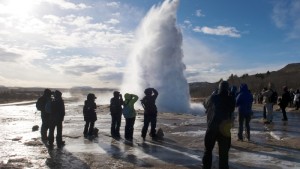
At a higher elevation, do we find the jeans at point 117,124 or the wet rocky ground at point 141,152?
the jeans at point 117,124

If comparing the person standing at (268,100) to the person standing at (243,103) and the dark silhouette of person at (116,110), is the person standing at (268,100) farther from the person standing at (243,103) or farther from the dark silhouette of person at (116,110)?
the dark silhouette of person at (116,110)

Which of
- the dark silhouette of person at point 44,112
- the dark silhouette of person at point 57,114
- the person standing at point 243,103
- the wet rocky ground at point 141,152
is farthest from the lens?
the dark silhouette of person at point 44,112

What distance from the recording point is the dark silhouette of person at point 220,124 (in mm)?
8031

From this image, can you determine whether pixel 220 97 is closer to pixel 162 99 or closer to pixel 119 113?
pixel 119 113

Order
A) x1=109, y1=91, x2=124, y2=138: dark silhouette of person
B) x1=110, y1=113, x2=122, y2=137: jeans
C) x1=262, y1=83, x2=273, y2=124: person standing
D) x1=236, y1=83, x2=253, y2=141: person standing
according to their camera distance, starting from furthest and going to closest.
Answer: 1. x1=262, y1=83, x2=273, y2=124: person standing
2. x1=110, y1=113, x2=122, y2=137: jeans
3. x1=109, y1=91, x2=124, y2=138: dark silhouette of person
4. x1=236, y1=83, x2=253, y2=141: person standing

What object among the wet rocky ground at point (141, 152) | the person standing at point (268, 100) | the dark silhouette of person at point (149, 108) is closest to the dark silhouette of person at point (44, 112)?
the wet rocky ground at point (141, 152)

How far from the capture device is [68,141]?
13680 mm

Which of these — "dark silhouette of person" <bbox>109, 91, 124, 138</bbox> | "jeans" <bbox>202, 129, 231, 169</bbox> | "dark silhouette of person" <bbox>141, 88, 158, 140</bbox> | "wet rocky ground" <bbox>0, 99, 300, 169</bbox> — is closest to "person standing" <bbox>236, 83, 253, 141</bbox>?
"wet rocky ground" <bbox>0, 99, 300, 169</bbox>

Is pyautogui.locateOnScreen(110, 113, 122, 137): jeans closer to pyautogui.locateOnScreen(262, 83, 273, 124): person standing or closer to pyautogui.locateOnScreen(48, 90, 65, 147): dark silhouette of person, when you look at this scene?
pyautogui.locateOnScreen(48, 90, 65, 147): dark silhouette of person

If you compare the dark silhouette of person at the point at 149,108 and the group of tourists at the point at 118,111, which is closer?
the group of tourists at the point at 118,111

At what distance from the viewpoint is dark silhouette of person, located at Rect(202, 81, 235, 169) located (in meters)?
8.03

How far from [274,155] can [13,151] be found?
7123 millimetres

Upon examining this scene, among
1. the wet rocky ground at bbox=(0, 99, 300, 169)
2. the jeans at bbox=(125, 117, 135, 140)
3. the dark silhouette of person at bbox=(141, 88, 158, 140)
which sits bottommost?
the wet rocky ground at bbox=(0, 99, 300, 169)

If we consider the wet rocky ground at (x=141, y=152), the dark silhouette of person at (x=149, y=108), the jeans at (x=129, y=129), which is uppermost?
the dark silhouette of person at (x=149, y=108)
